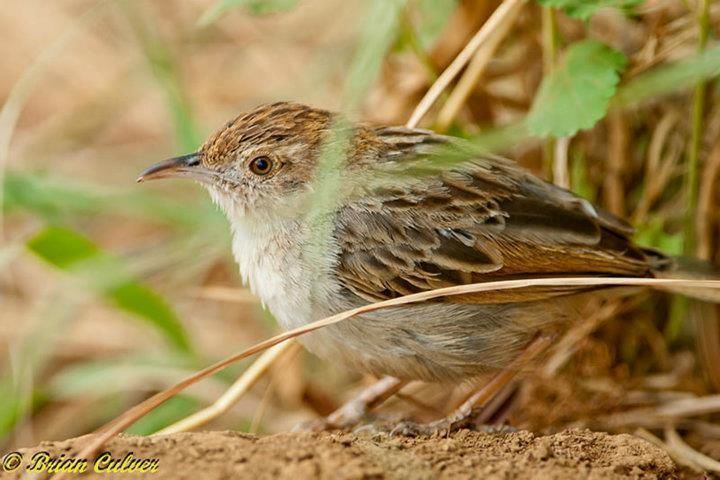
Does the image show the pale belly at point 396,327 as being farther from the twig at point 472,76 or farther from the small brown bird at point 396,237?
the twig at point 472,76

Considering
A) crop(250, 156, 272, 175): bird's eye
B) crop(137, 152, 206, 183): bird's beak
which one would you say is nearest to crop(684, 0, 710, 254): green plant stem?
crop(250, 156, 272, 175): bird's eye

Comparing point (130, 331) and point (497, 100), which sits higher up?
point (497, 100)

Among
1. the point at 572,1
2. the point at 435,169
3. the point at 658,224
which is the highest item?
the point at 572,1

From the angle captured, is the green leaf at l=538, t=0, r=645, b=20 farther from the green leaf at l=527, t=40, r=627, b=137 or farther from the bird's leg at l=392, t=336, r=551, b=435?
the bird's leg at l=392, t=336, r=551, b=435

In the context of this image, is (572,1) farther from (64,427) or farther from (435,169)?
(64,427)

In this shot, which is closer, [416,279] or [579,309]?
[416,279]

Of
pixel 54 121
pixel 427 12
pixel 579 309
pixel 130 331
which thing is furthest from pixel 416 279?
pixel 54 121
